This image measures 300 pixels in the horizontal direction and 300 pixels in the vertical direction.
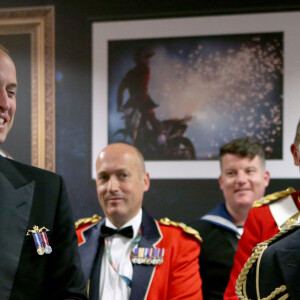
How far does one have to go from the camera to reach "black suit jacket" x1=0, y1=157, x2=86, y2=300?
3.60 feet

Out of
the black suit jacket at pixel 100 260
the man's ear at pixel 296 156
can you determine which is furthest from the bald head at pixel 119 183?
the man's ear at pixel 296 156

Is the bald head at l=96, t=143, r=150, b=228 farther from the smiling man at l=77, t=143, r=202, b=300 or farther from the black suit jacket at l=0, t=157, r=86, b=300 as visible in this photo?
the black suit jacket at l=0, t=157, r=86, b=300

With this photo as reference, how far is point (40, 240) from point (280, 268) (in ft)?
1.91

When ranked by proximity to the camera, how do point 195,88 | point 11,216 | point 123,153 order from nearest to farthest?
point 11,216
point 123,153
point 195,88

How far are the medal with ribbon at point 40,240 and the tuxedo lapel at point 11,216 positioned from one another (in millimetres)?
21

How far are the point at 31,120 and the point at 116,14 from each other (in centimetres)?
94

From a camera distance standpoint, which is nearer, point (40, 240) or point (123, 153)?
point (40, 240)

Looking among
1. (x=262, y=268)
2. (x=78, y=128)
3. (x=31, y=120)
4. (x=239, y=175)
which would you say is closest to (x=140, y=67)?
(x=78, y=128)

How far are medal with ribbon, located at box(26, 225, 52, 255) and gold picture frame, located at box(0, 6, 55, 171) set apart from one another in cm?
202

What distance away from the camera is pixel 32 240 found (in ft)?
3.75

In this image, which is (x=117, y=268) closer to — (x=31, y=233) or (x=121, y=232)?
(x=121, y=232)

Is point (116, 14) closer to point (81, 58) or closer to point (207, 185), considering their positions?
point (81, 58)

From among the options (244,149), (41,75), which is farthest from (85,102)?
(244,149)

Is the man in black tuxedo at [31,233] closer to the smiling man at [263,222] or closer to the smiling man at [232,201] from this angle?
the smiling man at [263,222]
